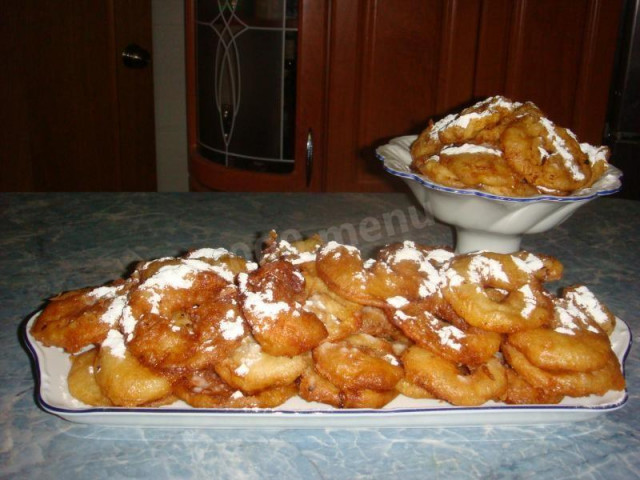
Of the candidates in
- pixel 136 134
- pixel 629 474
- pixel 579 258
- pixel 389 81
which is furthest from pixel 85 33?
pixel 629 474

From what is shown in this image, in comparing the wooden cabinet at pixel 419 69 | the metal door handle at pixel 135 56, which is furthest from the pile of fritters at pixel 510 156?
the metal door handle at pixel 135 56

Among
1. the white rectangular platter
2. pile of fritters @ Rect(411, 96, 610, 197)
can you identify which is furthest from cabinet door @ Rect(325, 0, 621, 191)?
the white rectangular platter

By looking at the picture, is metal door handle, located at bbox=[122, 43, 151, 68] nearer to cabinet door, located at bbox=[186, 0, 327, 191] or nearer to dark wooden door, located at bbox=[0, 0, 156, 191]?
dark wooden door, located at bbox=[0, 0, 156, 191]

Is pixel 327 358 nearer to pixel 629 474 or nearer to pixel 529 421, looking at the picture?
pixel 529 421

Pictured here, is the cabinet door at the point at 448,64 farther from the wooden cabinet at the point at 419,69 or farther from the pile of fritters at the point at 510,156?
the pile of fritters at the point at 510,156

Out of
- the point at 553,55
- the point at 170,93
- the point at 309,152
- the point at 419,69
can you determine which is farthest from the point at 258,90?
the point at 553,55

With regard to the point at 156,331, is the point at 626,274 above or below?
below

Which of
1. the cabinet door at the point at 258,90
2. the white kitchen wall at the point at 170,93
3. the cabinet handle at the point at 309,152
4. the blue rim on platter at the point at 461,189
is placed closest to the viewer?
the blue rim on platter at the point at 461,189

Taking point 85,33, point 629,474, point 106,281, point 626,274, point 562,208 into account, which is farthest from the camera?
point 85,33
